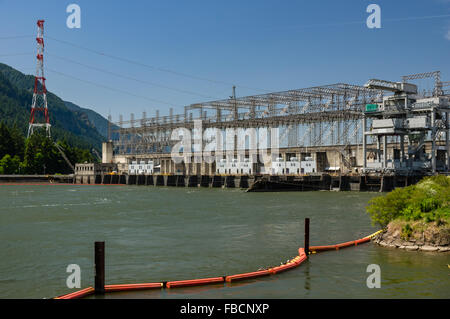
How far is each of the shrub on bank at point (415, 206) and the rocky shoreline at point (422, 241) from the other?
0.51m

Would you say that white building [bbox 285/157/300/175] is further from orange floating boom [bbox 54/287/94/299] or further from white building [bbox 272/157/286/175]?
orange floating boom [bbox 54/287/94/299]

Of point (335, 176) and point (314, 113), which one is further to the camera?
point (314, 113)

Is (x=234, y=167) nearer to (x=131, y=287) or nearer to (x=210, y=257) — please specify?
(x=210, y=257)

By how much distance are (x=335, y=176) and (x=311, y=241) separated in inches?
2445

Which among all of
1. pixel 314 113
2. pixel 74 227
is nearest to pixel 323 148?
pixel 314 113

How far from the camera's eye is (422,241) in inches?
925

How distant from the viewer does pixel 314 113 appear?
339 ft

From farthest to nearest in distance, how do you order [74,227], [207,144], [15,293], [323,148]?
[207,144]
[323,148]
[74,227]
[15,293]

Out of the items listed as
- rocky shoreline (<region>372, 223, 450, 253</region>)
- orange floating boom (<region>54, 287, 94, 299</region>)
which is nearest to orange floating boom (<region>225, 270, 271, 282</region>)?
orange floating boom (<region>54, 287, 94, 299</region>)

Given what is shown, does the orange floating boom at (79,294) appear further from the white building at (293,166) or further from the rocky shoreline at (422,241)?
the white building at (293,166)

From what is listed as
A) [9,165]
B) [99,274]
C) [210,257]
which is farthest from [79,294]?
[9,165]

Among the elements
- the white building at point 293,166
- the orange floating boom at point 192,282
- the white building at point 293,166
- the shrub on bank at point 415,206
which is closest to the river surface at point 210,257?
the orange floating boom at point 192,282

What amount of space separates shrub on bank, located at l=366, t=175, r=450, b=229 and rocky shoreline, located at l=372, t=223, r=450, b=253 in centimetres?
51

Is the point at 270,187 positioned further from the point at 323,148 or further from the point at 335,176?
the point at 323,148
